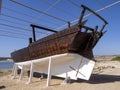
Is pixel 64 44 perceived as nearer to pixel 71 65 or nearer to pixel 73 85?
pixel 71 65

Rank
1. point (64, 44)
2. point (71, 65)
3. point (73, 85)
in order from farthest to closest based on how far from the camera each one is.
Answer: point (71, 65) < point (64, 44) < point (73, 85)

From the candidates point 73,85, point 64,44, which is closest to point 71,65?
point 64,44

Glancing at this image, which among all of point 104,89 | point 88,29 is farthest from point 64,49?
point 104,89

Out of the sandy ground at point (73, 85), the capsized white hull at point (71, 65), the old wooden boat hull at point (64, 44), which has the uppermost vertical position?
the old wooden boat hull at point (64, 44)

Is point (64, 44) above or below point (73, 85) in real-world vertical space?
above

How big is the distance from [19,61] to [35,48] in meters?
4.93

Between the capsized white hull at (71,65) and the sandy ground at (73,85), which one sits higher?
the capsized white hull at (71,65)

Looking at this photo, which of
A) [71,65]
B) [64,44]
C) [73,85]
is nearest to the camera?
[73,85]

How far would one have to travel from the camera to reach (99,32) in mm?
13055

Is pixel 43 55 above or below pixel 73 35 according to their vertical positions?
below

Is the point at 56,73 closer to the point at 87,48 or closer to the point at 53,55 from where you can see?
the point at 53,55

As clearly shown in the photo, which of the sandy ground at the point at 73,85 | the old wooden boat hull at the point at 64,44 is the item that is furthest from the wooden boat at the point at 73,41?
the sandy ground at the point at 73,85

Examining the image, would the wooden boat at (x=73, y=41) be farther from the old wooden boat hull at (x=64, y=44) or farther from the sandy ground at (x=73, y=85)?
the sandy ground at (x=73, y=85)


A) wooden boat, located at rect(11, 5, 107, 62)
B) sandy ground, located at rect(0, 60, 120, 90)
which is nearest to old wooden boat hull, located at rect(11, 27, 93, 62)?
wooden boat, located at rect(11, 5, 107, 62)
